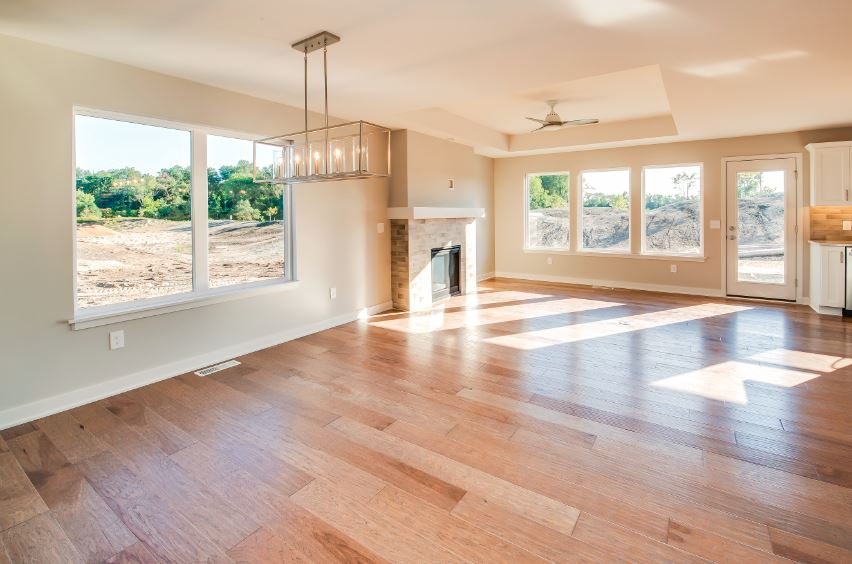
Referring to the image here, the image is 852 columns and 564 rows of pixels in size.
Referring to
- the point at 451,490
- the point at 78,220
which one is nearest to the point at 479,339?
the point at 451,490

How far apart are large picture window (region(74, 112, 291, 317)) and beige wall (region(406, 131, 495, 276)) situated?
7.20 feet

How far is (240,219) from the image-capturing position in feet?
14.9

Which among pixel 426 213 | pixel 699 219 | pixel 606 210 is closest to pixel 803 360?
pixel 699 219

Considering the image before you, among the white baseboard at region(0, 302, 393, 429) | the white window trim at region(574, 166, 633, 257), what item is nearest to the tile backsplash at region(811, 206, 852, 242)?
the white window trim at region(574, 166, 633, 257)

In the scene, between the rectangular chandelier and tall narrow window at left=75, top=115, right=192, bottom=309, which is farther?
tall narrow window at left=75, top=115, right=192, bottom=309

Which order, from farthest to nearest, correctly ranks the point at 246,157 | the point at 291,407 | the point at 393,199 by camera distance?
1. the point at 393,199
2. the point at 246,157
3. the point at 291,407

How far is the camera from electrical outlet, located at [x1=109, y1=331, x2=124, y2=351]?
350cm

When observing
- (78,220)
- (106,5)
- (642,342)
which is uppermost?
(106,5)

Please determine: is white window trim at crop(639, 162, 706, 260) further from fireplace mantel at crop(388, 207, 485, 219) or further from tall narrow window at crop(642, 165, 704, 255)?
fireplace mantel at crop(388, 207, 485, 219)

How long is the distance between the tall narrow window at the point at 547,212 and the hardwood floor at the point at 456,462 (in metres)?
4.53

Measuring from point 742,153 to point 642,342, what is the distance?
4.10 meters

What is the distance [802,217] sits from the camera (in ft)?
20.8

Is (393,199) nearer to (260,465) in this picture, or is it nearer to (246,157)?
Result: (246,157)

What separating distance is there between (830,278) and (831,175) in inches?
52.7
